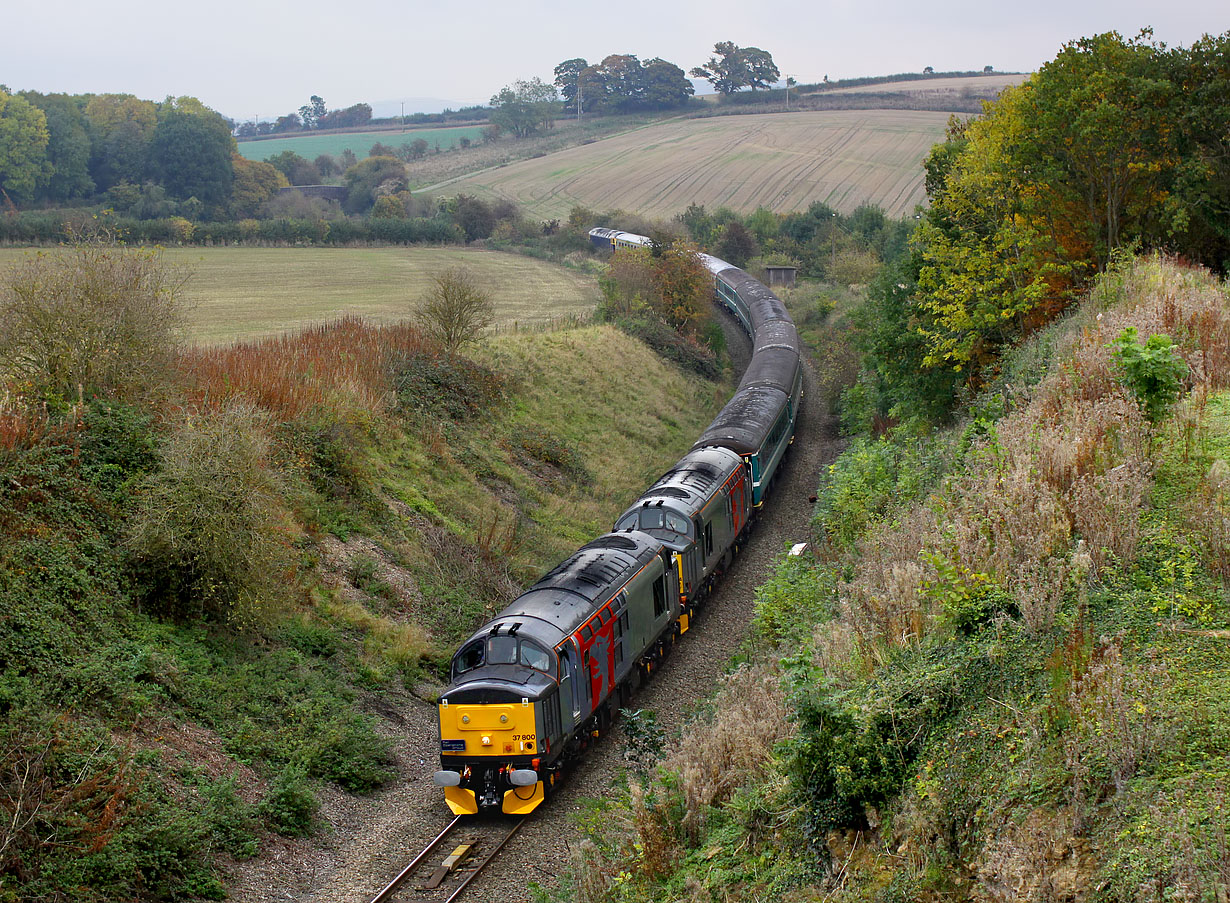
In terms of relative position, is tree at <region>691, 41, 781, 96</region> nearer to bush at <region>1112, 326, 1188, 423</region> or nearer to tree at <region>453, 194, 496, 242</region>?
tree at <region>453, 194, 496, 242</region>

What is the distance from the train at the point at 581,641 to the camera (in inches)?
524

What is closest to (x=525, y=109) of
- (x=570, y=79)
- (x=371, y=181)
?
(x=570, y=79)

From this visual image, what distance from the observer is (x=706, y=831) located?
9.09m

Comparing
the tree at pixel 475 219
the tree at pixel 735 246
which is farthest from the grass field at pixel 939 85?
the tree at pixel 475 219

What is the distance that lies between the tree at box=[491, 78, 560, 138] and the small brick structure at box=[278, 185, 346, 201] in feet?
133

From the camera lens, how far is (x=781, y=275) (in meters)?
70.3

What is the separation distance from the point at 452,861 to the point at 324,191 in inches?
3754

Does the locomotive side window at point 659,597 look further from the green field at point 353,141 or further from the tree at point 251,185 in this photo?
the green field at point 353,141

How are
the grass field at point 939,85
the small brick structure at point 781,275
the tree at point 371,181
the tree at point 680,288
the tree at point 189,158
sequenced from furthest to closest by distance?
the grass field at point 939,85 < the tree at point 371,181 < the tree at point 189,158 < the small brick structure at point 781,275 < the tree at point 680,288

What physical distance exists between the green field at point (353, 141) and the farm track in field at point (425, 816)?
129 metres

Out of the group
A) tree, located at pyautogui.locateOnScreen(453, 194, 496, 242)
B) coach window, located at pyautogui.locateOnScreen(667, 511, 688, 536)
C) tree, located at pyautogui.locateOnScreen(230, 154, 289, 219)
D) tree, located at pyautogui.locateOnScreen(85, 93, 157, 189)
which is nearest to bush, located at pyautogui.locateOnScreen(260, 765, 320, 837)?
coach window, located at pyautogui.locateOnScreen(667, 511, 688, 536)

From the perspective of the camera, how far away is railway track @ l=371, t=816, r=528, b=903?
11628 mm

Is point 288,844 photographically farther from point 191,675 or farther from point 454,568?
point 454,568

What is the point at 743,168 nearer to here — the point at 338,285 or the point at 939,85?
the point at 939,85
